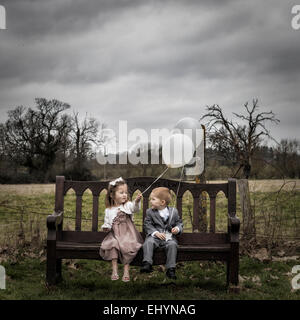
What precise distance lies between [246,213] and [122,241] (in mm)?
2754

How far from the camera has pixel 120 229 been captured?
4.14 meters

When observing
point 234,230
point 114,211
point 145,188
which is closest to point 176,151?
point 145,188

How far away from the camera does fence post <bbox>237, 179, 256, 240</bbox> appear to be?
5859mm

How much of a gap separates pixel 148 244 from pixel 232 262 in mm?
937

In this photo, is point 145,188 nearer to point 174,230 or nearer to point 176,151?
point 176,151

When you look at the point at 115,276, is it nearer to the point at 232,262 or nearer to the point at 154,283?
the point at 154,283

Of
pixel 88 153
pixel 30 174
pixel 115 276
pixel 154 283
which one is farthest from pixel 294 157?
pixel 30 174

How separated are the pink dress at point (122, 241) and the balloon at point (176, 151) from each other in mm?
868

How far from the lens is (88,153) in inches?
672

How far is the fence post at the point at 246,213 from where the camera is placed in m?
5.86

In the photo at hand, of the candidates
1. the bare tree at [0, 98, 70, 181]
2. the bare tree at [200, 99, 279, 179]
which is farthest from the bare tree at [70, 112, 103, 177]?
the bare tree at [200, 99, 279, 179]

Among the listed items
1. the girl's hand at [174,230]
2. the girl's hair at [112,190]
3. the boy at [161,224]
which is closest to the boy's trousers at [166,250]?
the boy at [161,224]

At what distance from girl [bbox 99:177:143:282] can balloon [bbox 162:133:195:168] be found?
66 cm

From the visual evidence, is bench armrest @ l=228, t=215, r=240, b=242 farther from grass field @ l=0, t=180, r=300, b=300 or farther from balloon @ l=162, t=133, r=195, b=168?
balloon @ l=162, t=133, r=195, b=168
